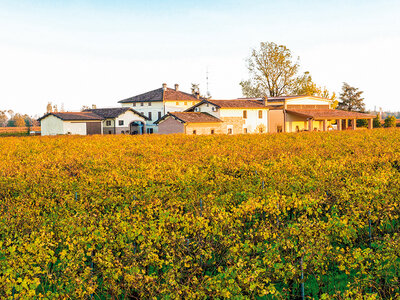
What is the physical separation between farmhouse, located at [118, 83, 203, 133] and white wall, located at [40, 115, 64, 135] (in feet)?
55.9

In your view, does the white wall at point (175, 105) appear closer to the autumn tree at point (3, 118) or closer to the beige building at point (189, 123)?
the beige building at point (189, 123)

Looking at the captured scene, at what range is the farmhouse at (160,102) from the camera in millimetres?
68750

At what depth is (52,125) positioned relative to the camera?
181 feet

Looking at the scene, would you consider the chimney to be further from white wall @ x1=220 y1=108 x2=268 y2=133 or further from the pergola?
the pergola

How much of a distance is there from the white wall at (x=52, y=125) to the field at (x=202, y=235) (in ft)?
130

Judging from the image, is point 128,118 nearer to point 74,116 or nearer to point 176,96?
point 74,116

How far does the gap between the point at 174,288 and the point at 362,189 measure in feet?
20.4

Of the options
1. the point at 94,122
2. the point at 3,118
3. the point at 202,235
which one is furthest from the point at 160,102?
the point at 3,118

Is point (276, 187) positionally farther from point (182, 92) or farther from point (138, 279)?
point (182, 92)

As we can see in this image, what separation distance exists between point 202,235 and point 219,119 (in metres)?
44.4

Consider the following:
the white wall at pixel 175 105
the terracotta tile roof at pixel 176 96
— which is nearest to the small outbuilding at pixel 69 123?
the white wall at pixel 175 105

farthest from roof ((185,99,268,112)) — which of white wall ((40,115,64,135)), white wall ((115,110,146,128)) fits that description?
white wall ((40,115,64,135))

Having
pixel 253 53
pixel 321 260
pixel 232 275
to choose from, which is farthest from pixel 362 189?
pixel 253 53

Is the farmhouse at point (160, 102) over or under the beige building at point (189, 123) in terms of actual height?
over
